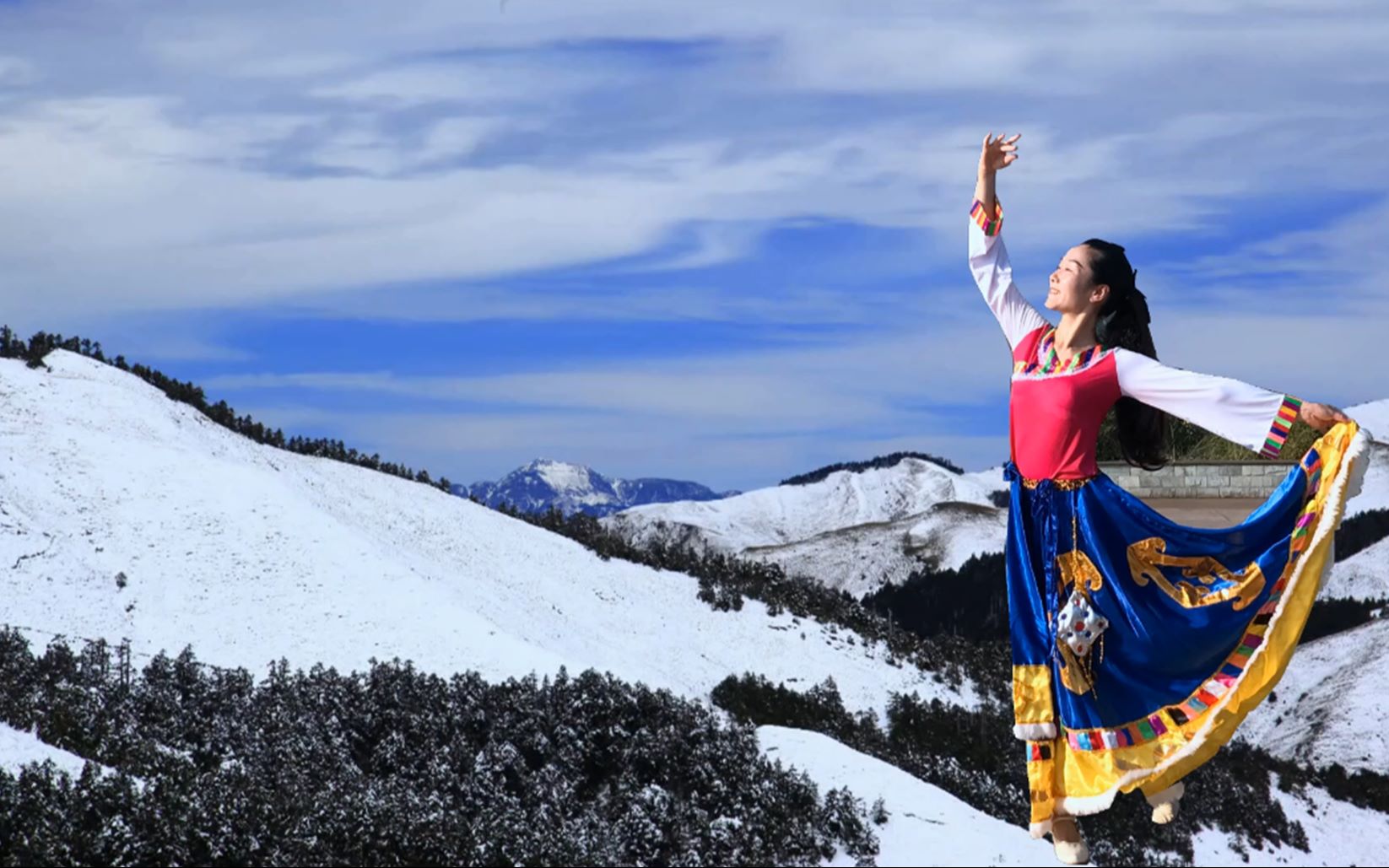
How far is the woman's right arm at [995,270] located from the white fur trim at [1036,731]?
140 cm

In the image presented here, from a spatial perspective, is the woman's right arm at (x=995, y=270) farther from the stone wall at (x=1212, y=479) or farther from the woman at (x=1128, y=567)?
the stone wall at (x=1212, y=479)

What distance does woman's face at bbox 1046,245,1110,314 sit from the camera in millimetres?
5555

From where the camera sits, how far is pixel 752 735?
24969 mm

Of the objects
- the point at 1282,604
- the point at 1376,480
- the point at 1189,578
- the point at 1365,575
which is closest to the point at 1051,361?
the point at 1189,578

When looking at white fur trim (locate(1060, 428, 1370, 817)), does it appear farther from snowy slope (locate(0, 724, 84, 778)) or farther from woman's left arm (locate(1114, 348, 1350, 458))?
snowy slope (locate(0, 724, 84, 778))

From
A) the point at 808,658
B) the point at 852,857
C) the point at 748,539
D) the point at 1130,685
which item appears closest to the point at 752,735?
the point at 852,857

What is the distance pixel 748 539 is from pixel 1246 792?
70.4m

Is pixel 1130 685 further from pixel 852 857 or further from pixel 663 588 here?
pixel 663 588

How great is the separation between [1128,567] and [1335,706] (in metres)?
36.0

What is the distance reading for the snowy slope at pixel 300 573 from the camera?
2725 cm

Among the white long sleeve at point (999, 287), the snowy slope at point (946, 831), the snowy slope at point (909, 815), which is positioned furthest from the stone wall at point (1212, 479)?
the snowy slope at point (909, 815)

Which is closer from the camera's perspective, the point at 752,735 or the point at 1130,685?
the point at 1130,685

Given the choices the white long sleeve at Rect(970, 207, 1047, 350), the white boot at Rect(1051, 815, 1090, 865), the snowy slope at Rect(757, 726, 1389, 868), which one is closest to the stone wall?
the white long sleeve at Rect(970, 207, 1047, 350)

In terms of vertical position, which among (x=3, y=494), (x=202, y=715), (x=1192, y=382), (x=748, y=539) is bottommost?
(x=202, y=715)
